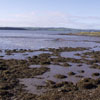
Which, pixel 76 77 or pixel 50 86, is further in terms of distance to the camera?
pixel 76 77

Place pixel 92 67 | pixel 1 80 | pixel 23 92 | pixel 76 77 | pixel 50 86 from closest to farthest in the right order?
1. pixel 23 92
2. pixel 50 86
3. pixel 1 80
4. pixel 76 77
5. pixel 92 67

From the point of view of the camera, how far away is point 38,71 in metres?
21.8

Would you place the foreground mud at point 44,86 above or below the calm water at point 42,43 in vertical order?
below

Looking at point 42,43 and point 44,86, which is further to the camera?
point 42,43

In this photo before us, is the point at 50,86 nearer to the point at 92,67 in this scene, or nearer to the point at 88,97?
the point at 88,97

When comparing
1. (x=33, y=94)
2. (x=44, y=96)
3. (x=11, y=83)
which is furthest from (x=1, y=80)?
(x=44, y=96)

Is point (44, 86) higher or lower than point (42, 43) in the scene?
lower

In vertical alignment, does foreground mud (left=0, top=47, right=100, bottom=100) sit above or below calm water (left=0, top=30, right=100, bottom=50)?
below

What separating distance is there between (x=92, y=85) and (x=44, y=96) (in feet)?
16.9

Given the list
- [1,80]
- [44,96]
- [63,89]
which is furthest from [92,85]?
[1,80]

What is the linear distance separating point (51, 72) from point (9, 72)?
474 centimetres

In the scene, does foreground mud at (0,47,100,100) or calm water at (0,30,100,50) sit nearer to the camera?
foreground mud at (0,47,100,100)

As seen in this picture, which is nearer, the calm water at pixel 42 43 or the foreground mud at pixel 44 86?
the foreground mud at pixel 44 86

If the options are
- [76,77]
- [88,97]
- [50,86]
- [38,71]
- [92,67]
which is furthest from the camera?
[92,67]
